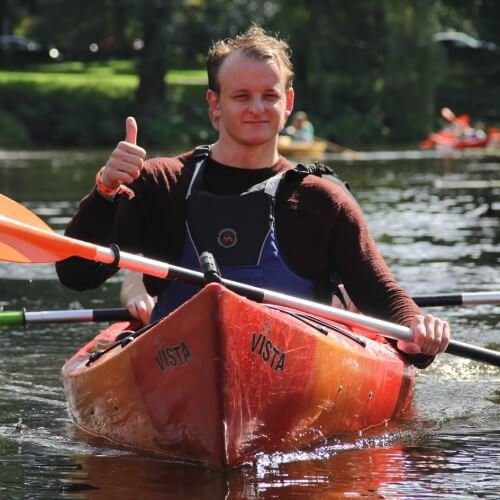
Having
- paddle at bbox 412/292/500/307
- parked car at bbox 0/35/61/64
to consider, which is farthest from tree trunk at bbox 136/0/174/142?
paddle at bbox 412/292/500/307

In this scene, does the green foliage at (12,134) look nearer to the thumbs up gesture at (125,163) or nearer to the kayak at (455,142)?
the kayak at (455,142)

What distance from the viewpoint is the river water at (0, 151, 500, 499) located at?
575 centimetres

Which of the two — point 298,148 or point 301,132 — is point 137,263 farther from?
point 301,132

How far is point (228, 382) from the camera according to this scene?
18.4 ft

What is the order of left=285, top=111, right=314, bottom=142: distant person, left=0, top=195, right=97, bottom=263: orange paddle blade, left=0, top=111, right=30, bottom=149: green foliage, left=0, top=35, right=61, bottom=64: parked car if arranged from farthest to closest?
left=0, top=35, right=61, bottom=64: parked car, left=0, top=111, right=30, bottom=149: green foliage, left=285, top=111, right=314, bottom=142: distant person, left=0, top=195, right=97, bottom=263: orange paddle blade

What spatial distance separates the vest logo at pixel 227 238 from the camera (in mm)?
6375

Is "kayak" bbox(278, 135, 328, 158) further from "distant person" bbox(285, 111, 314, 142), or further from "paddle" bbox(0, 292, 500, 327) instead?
"paddle" bbox(0, 292, 500, 327)

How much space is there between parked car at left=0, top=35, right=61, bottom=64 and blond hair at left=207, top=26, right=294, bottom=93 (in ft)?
146

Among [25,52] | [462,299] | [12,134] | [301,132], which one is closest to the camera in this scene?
[462,299]

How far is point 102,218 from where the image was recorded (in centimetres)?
617

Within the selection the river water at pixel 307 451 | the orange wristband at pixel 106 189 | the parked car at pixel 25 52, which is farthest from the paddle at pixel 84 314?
the parked car at pixel 25 52

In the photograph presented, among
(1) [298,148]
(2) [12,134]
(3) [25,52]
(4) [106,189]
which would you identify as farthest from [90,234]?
(3) [25,52]

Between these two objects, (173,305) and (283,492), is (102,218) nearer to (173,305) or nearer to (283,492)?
(173,305)

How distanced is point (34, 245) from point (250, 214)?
91 centimetres
